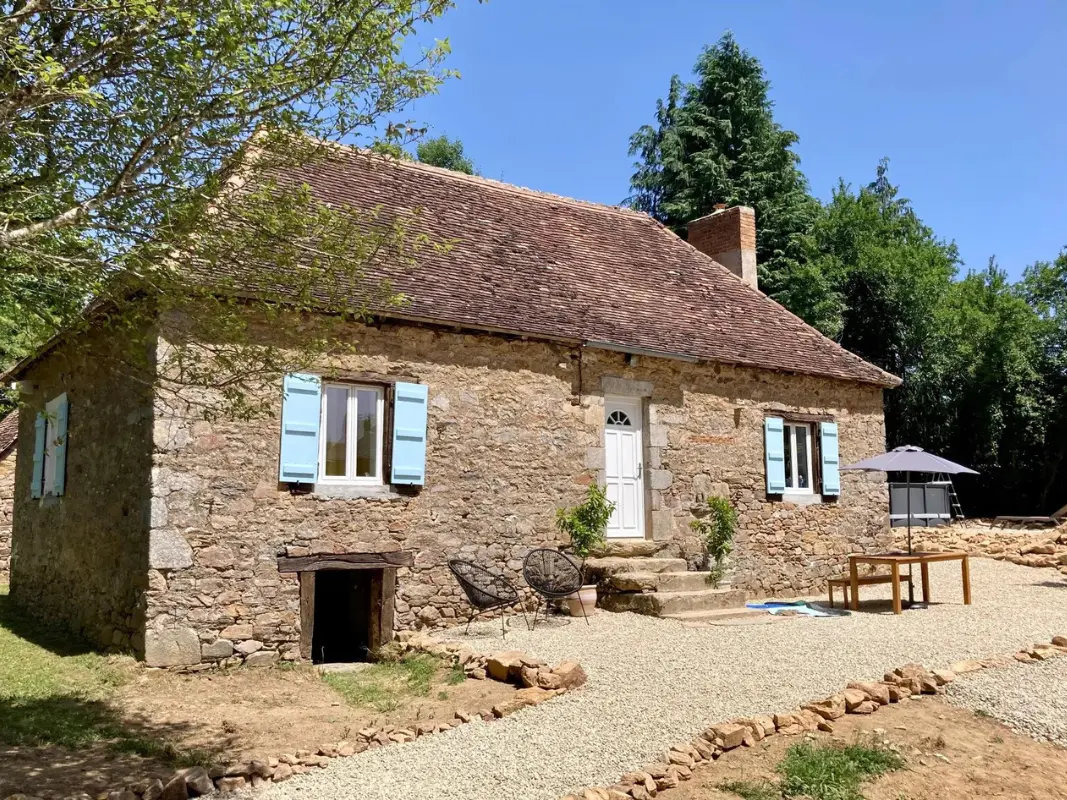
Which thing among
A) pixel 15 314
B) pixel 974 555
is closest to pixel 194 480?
pixel 15 314

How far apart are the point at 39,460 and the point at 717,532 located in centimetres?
908

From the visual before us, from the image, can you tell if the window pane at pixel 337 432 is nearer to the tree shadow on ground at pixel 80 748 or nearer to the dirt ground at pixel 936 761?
the tree shadow on ground at pixel 80 748

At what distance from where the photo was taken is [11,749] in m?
5.80

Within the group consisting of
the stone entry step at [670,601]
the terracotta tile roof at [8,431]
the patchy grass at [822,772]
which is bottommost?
the patchy grass at [822,772]

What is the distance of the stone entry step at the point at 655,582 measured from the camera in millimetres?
9961

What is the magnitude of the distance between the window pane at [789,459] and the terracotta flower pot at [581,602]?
168 inches

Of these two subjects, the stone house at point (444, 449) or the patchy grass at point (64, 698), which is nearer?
the patchy grass at point (64, 698)

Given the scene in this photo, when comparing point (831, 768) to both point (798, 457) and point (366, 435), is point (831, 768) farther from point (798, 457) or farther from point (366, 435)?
point (798, 457)

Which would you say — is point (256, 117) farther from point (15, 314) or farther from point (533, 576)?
point (533, 576)

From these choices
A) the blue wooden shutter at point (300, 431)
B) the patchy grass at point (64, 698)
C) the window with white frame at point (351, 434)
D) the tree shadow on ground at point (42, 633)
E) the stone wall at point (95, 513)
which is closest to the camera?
the patchy grass at point (64, 698)

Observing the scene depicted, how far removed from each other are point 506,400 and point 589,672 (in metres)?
3.86

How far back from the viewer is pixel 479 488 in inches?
388

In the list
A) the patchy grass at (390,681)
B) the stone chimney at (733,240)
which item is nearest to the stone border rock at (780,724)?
the patchy grass at (390,681)

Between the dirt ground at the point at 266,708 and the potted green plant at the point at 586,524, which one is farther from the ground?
the potted green plant at the point at 586,524
